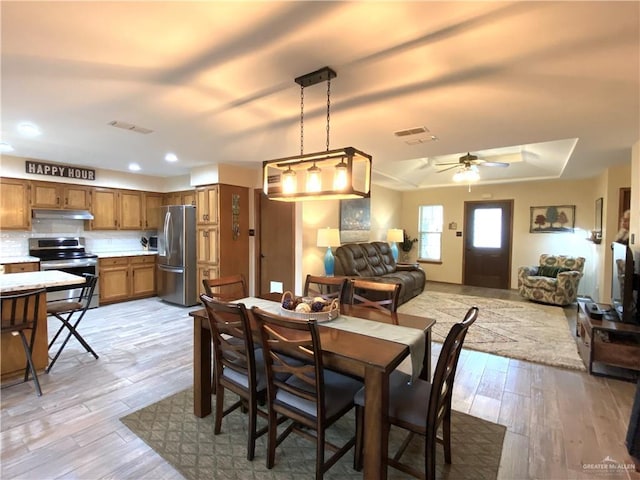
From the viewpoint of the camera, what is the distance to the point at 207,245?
5.25m

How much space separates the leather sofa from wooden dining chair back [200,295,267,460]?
360cm

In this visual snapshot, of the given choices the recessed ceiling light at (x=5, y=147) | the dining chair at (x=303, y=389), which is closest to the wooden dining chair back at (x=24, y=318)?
the dining chair at (x=303, y=389)

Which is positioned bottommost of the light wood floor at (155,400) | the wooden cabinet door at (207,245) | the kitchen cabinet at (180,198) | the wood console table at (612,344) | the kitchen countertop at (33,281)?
the light wood floor at (155,400)

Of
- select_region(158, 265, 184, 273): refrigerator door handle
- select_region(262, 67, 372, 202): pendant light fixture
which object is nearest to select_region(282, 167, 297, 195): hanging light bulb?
select_region(262, 67, 372, 202): pendant light fixture

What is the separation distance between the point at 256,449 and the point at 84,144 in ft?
13.2

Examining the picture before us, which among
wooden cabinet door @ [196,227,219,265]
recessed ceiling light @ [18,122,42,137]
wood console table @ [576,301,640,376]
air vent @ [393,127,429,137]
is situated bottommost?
wood console table @ [576,301,640,376]

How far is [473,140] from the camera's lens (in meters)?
3.46

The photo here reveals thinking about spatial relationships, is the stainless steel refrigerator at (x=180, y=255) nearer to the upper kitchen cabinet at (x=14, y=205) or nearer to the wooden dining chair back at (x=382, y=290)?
the upper kitchen cabinet at (x=14, y=205)

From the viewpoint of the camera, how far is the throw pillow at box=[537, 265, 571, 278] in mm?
5945

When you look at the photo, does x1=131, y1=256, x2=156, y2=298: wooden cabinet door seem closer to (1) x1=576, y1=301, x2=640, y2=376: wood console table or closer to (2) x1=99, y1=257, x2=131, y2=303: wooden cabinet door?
(2) x1=99, y1=257, x2=131, y2=303: wooden cabinet door

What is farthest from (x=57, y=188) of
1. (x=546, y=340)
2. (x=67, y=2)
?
(x=546, y=340)

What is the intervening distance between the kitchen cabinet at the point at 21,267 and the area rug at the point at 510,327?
5.71 meters

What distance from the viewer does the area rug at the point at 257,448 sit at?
71.1 inches

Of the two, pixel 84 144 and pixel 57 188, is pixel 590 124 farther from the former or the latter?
pixel 57 188
